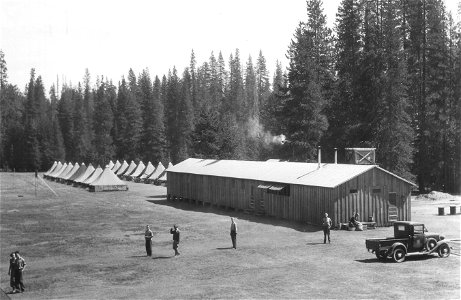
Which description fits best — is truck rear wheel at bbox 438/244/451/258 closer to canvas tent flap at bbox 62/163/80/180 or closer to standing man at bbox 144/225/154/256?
standing man at bbox 144/225/154/256

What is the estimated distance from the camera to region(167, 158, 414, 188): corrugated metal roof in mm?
35469

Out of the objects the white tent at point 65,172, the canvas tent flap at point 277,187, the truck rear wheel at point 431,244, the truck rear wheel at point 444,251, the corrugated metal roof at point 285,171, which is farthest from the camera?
the white tent at point 65,172

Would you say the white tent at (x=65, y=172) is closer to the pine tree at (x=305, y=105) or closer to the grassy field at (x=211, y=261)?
the pine tree at (x=305, y=105)

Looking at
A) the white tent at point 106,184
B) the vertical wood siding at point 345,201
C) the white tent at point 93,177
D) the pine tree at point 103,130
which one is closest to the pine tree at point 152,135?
the pine tree at point 103,130

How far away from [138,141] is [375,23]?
225 ft

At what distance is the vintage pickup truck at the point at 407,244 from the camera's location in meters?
23.8

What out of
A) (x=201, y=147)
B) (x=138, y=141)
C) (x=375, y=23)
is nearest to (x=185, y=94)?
(x=138, y=141)

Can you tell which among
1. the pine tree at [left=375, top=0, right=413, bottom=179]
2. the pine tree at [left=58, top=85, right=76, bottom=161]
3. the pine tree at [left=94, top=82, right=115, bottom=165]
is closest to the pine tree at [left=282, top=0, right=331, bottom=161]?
the pine tree at [left=375, top=0, right=413, bottom=179]

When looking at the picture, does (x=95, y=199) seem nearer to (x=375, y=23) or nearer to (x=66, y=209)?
(x=66, y=209)

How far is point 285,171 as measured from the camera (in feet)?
139

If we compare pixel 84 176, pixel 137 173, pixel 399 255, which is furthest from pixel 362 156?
pixel 137 173

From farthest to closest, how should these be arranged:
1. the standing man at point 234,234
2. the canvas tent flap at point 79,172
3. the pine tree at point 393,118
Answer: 1. the canvas tent flap at point 79,172
2. the pine tree at point 393,118
3. the standing man at point 234,234

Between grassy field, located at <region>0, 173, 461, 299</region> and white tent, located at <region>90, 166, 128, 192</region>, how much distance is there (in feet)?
77.8

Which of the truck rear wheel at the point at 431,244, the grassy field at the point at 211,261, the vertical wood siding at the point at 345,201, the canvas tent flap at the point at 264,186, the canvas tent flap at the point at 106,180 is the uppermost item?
the canvas tent flap at the point at 106,180
